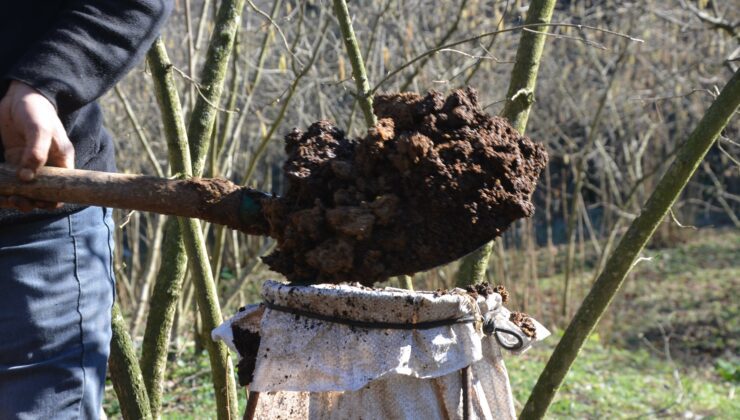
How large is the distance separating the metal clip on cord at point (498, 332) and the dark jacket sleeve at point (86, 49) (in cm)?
110

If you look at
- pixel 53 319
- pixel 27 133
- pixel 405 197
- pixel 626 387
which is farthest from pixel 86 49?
pixel 626 387

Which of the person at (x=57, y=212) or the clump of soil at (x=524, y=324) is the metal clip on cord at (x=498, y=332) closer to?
the clump of soil at (x=524, y=324)

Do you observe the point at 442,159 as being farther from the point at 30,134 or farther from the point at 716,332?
the point at 716,332

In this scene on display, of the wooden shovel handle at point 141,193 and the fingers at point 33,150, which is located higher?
the fingers at point 33,150

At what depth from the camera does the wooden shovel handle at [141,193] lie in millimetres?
2027

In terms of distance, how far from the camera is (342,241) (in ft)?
6.45

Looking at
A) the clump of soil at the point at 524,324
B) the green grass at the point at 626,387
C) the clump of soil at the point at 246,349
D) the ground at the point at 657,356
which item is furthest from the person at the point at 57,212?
the green grass at the point at 626,387

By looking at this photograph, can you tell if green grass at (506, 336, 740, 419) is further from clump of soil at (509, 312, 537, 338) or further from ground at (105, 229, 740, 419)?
clump of soil at (509, 312, 537, 338)

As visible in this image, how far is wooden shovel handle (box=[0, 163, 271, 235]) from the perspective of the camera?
203 cm

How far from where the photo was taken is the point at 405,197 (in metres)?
2.02

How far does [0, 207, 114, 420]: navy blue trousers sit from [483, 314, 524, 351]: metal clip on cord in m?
1.00

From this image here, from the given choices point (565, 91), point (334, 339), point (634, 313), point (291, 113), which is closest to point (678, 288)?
point (634, 313)

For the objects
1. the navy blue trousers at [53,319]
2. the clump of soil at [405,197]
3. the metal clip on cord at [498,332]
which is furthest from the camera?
the metal clip on cord at [498,332]

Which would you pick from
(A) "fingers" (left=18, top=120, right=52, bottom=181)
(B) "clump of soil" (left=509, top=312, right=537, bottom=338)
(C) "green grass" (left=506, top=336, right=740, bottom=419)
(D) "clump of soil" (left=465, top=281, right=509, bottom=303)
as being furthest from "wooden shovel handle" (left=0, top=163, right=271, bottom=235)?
(C) "green grass" (left=506, top=336, right=740, bottom=419)
